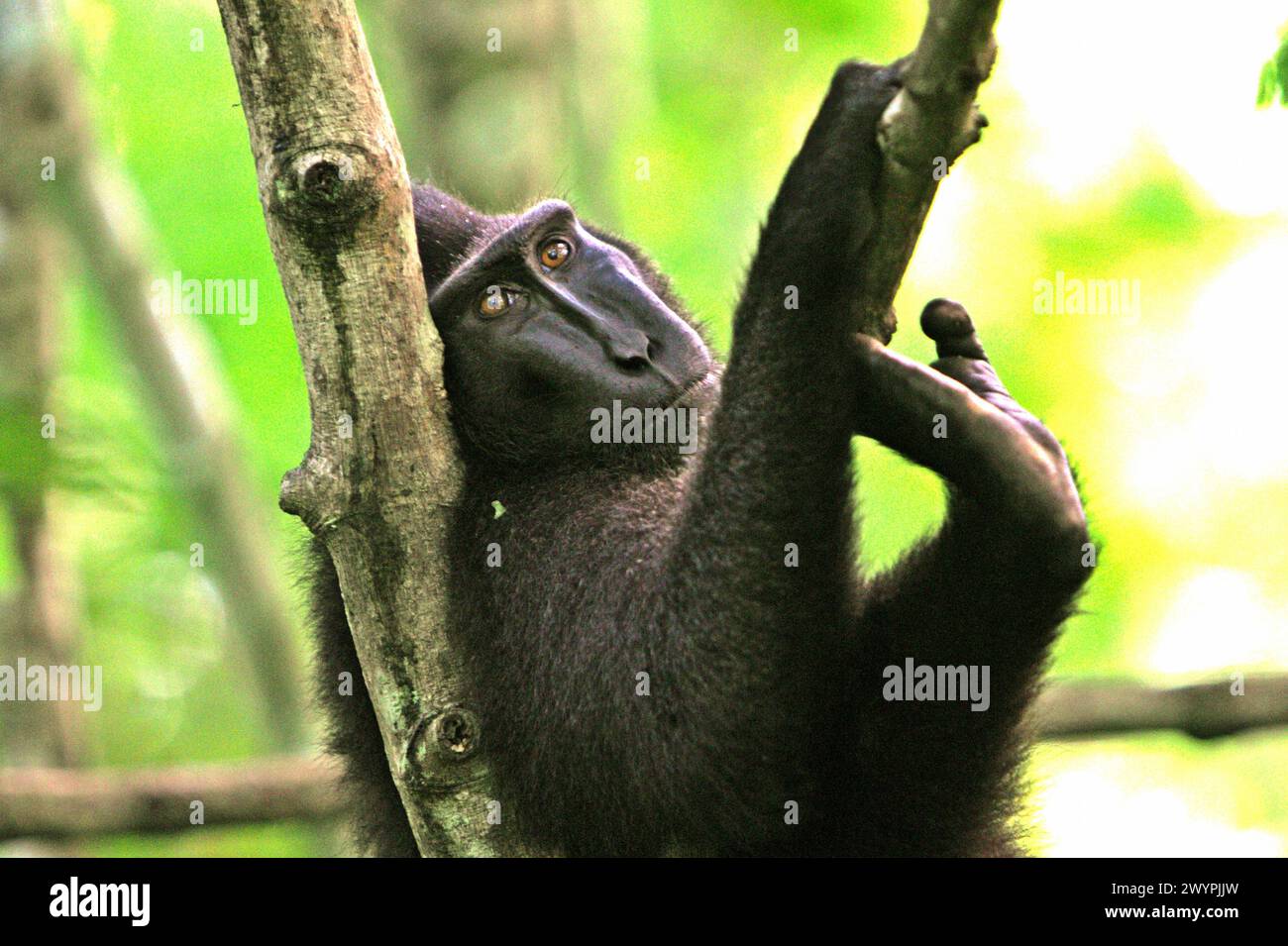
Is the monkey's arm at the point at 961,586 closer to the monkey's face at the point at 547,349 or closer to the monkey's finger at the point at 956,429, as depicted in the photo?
the monkey's finger at the point at 956,429

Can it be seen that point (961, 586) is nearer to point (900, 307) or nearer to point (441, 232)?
point (441, 232)

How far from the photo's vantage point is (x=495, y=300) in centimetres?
533

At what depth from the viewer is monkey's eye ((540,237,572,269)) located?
217 inches

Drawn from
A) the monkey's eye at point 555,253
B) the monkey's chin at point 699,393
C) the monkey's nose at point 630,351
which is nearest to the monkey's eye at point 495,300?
the monkey's eye at point 555,253

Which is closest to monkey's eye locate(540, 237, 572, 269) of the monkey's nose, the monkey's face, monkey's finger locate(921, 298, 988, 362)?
the monkey's face

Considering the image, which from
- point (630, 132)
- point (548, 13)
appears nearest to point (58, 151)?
point (548, 13)

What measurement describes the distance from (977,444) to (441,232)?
250cm

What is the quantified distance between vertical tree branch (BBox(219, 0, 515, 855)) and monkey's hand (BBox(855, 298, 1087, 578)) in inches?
51.8

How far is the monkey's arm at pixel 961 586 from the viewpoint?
4145mm

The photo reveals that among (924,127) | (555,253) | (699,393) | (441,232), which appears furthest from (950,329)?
(441,232)

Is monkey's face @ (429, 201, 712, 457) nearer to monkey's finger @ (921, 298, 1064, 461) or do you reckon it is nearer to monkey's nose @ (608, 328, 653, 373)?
monkey's nose @ (608, 328, 653, 373)

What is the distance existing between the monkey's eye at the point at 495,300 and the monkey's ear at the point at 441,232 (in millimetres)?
319

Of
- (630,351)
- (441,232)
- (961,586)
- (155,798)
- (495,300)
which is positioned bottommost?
(155,798)
